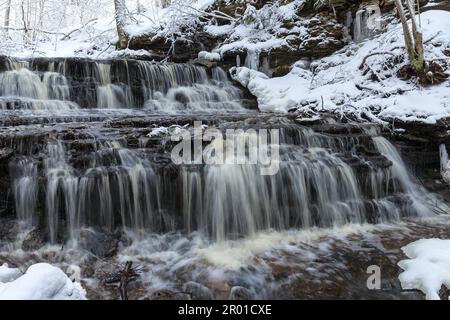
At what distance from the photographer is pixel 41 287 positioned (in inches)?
100

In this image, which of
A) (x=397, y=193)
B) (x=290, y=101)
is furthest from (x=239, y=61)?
(x=397, y=193)

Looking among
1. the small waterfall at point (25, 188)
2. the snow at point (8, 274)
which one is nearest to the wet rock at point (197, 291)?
the snow at point (8, 274)

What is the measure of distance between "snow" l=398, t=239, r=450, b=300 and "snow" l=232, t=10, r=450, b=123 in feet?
11.3

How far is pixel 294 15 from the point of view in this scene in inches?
456

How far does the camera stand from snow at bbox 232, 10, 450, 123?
289 inches

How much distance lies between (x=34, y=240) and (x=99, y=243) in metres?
0.79

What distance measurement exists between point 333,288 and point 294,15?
33.2 ft

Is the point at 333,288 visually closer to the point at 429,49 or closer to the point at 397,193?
the point at 397,193

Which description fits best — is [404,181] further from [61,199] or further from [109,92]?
[109,92]

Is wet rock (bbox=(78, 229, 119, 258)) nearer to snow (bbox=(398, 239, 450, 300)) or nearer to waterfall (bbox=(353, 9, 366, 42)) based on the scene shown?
snow (bbox=(398, 239, 450, 300))

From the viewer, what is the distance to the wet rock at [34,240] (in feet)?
14.0

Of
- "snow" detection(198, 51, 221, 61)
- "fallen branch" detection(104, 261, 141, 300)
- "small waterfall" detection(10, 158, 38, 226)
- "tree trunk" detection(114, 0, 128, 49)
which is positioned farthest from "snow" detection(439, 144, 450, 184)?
"tree trunk" detection(114, 0, 128, 49)
